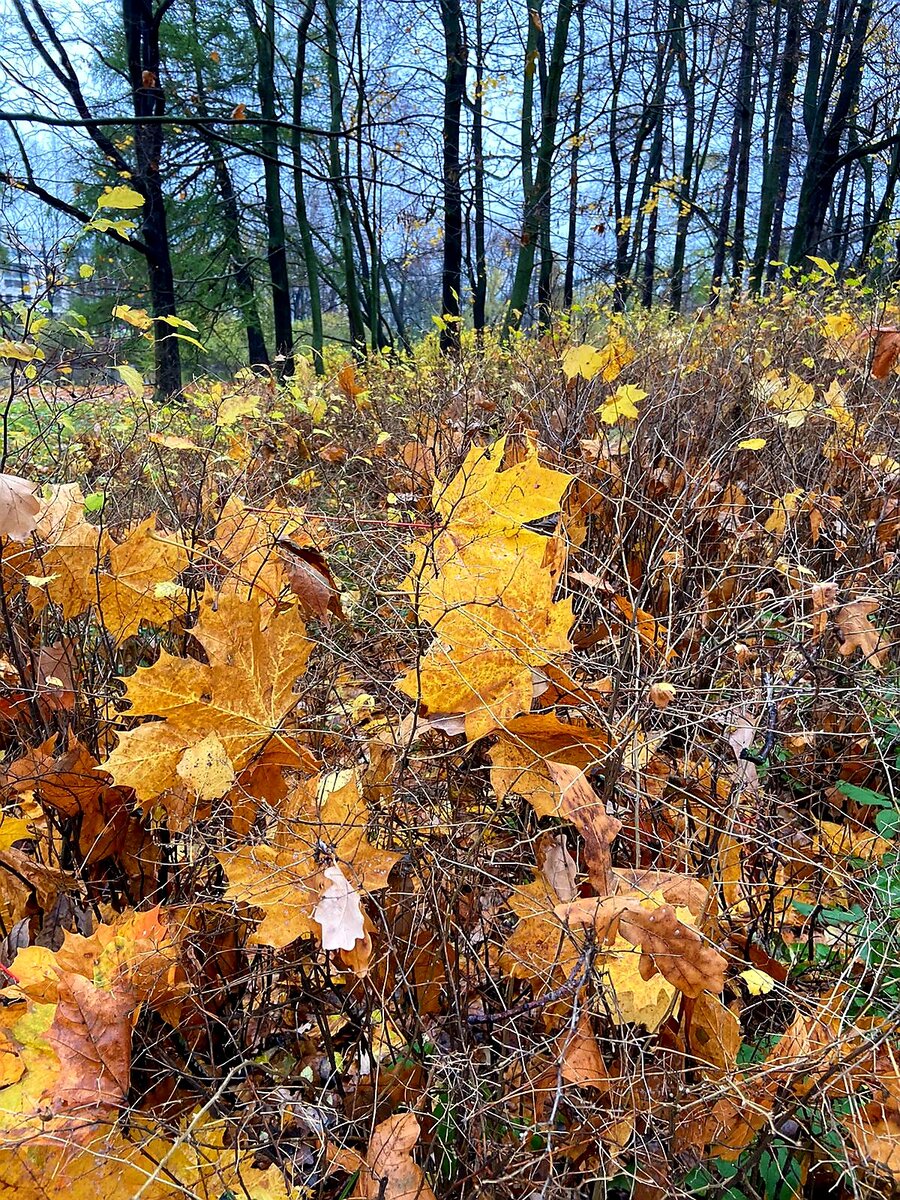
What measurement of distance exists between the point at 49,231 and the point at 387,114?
2586mm

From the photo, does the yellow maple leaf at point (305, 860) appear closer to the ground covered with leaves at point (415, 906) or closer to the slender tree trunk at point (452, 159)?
the ground covered with leaves at point (415, 906)

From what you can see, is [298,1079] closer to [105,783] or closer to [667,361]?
[105,783]

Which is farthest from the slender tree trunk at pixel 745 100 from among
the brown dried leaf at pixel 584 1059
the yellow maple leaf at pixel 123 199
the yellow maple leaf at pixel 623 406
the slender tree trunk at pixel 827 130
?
the brown dried leaf at pixel 584 1059

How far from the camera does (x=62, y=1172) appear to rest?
2.39ft

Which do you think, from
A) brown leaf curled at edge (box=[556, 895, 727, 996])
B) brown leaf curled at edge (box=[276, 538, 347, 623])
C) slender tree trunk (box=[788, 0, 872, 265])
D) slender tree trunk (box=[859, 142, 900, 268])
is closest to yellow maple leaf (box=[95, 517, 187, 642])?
brown leaf curled at edge (box=[276, 538, 347, 623])

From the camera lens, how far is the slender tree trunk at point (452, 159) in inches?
123

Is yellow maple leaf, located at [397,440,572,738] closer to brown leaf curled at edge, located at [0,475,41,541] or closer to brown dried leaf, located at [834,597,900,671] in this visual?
brown leaf curled at edge, located at [0,475,41,541]

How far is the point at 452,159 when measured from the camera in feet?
13.7

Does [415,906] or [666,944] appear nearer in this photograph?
[666,944]

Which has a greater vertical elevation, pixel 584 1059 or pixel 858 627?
pixel 858 627

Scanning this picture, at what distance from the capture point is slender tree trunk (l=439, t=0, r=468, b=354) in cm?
312

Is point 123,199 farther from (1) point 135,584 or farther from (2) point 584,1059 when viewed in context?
(2) point 584,1059

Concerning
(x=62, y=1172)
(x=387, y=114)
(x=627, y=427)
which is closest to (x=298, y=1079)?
(x=62, y=1172)

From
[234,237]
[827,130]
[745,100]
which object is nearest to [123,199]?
[745,100]
